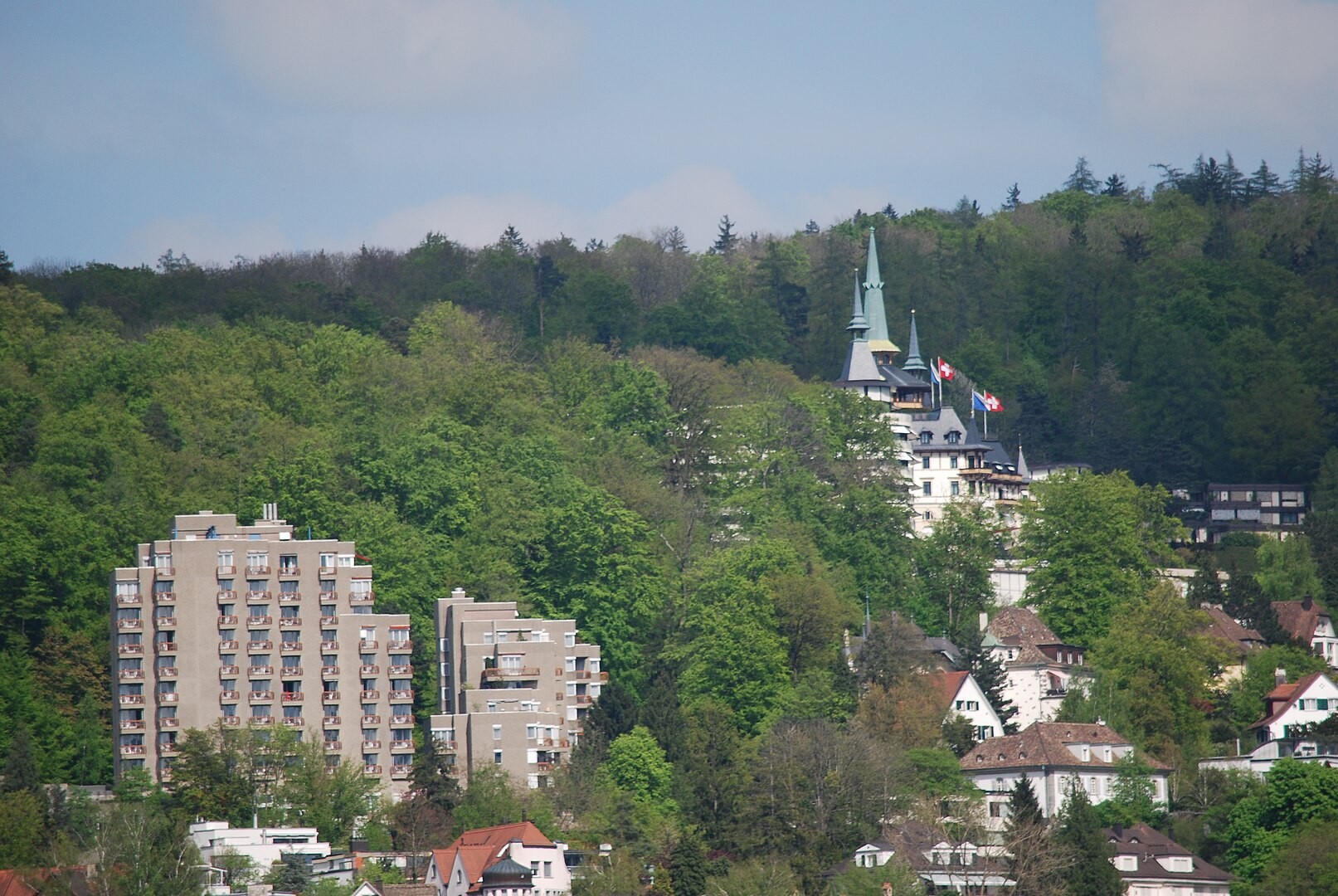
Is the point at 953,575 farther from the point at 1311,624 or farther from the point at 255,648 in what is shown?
the point at 255,648

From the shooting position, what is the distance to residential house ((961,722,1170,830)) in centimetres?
10175

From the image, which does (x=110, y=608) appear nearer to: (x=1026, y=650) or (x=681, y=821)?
(x=681, y=821)

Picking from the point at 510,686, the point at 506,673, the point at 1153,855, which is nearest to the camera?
the point at 1153,855

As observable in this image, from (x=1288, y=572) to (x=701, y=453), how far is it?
30.7 meters

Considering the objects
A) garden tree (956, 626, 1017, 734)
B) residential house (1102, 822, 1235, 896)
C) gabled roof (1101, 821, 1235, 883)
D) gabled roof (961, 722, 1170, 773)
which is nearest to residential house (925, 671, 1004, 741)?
garden tree (956, 626, 1017, 734)

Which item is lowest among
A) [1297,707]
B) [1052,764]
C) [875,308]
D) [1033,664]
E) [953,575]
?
[1052,764]

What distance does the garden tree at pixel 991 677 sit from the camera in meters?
109

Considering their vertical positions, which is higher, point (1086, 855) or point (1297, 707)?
point (1297, 707)

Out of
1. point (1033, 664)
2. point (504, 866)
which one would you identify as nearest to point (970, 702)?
point (1033, 664)

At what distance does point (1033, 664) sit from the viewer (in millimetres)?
115125

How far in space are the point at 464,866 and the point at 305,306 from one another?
2609 inches

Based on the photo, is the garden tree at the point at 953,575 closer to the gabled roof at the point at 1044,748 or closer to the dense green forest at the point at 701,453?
the dense green forest at the point at 701,453

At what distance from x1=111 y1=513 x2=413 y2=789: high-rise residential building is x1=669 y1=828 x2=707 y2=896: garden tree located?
15.2 meters

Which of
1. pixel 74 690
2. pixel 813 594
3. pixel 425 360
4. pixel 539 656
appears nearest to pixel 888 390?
pixel 425 360
